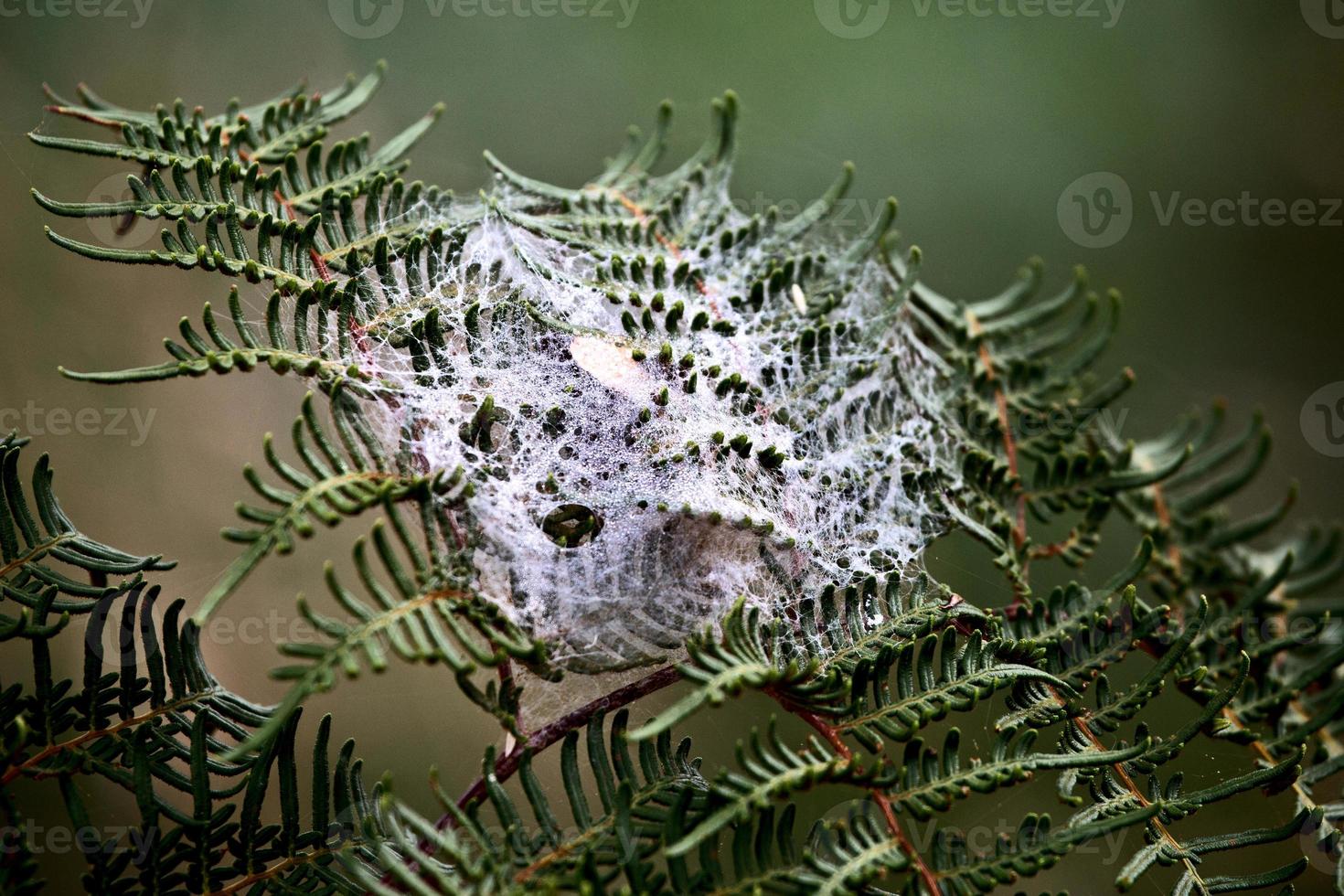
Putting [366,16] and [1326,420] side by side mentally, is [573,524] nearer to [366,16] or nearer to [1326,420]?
[366,16]

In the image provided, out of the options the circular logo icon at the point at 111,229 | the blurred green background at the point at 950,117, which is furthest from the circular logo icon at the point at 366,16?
the circular logo icon at the point at 111,229

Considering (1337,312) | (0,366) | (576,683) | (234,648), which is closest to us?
(576,683)

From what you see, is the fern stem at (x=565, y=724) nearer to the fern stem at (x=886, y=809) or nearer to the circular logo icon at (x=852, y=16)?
the fern stem at (x=886, y=809)

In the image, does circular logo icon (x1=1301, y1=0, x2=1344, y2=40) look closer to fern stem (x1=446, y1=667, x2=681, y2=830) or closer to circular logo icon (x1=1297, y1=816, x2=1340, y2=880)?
circular logo icon (x1=1297, y1=816, x2=1340, y2=880)

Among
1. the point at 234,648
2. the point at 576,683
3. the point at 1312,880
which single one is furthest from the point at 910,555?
the point at 234,648

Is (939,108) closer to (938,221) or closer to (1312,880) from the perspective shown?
(938,221)

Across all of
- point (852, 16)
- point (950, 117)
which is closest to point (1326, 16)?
point (950, 117)

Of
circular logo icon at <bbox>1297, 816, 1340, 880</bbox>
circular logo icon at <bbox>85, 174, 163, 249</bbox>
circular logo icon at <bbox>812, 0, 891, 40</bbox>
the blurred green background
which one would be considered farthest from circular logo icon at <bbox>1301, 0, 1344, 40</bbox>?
circular logo icon at <bbox>85, 174, 163, 249</bbox>
